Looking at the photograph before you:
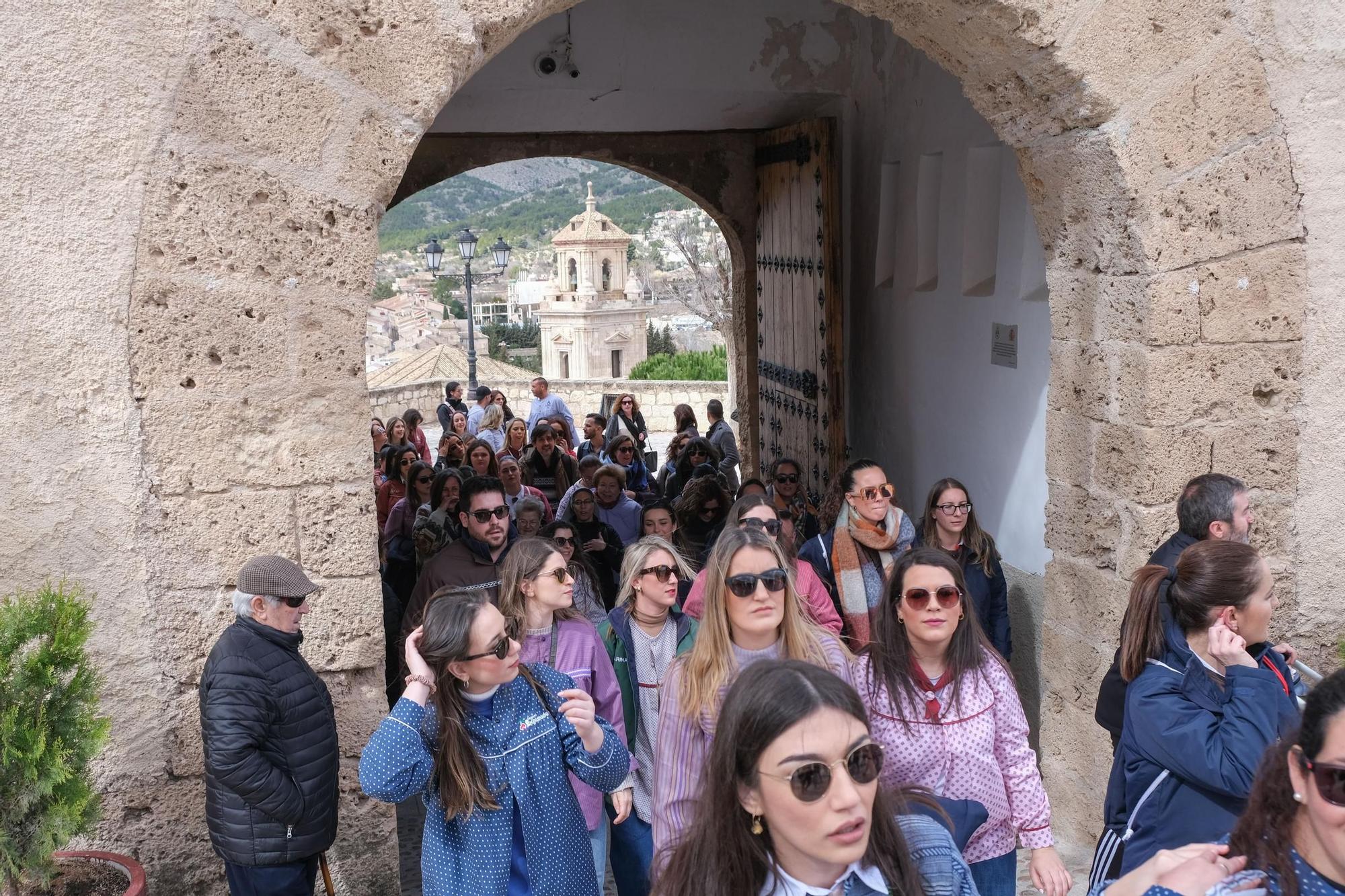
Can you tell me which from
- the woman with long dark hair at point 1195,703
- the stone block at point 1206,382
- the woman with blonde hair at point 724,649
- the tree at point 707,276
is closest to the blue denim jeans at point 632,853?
the woman with blonde hair at point 724,649

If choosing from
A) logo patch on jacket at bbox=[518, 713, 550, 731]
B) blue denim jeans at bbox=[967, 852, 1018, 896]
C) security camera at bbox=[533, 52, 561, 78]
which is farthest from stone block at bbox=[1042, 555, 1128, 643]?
security camera at bbox=[533, 52, 561, 78]

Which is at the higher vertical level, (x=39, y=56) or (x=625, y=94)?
(x=625, y=94)

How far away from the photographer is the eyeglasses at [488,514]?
464 cm

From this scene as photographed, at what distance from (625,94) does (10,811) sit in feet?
18.6

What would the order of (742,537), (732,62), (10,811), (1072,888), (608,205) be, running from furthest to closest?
(608,205), (732,62), (1072,888), (742,537), (10,811)

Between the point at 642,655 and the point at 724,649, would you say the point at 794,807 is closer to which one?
the point at 724,649

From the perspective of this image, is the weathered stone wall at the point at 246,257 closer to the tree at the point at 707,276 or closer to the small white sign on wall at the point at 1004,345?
the small white sign on wall at the point at 1004,345

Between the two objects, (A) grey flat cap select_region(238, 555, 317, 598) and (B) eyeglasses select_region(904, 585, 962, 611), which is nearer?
(B) eyeglasses select_region(904, 585, 962, 611)

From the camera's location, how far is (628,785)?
3.32m

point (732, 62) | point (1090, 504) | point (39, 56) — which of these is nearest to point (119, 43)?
point (39, 56)

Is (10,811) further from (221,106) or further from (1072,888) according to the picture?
(1072,888)

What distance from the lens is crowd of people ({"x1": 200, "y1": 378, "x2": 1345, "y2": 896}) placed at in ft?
6.15

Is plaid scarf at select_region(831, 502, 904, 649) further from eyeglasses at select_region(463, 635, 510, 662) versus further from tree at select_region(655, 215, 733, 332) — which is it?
tree at select_region(655, 215, 733, 332)

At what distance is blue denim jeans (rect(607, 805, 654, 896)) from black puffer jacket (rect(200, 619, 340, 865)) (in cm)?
79
